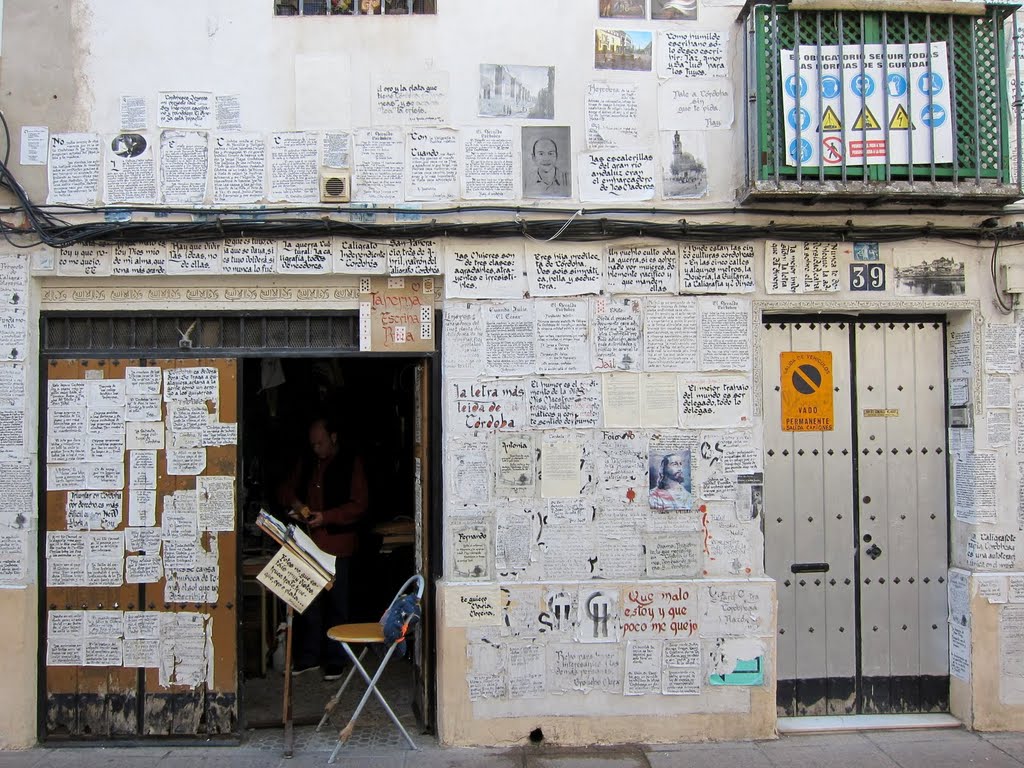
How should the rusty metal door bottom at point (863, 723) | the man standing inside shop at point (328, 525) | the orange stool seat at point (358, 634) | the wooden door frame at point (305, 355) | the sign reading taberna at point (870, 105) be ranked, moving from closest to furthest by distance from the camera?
the orange stool seat at point (358, 634), the sign reading taberna at point (870, 105), the wooden door frame at point (305, 355), the rusty metal door bottom at point (863, 723), the man standing inside shop at point (328, 525)

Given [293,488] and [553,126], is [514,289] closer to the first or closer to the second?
[553,126]

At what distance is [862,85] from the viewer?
5082 mm

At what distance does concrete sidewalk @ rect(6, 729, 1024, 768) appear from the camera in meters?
4.83

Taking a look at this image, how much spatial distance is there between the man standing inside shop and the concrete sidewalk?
4.72 feet

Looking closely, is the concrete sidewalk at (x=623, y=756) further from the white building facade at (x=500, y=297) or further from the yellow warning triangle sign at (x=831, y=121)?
the yellow warning triangle sign at (x=831, y=121)

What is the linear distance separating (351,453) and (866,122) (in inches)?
198

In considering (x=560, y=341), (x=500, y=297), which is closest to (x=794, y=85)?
(x=560, y=341)

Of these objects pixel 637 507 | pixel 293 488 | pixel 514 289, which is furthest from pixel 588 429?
pixel 293 488

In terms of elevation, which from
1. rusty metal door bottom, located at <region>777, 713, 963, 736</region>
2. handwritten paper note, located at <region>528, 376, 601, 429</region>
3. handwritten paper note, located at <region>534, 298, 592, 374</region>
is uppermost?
handwritten paper note, located at <region>534, 298, 592, 374</region>

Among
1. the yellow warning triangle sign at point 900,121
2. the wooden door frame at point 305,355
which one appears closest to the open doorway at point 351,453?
the wooden door frame at point 305,355

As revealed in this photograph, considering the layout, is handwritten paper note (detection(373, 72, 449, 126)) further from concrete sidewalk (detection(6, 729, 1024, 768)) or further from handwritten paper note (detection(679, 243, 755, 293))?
concrete sidewalk (detection(6, 729, 1024, 768))

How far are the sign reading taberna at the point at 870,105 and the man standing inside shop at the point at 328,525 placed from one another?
13.4 feet

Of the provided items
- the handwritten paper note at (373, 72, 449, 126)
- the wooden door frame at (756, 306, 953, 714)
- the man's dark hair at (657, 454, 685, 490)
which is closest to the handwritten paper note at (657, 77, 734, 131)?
the wooden door frame at (756, 306, 953, 714)

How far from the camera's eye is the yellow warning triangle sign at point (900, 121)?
16.8 feet
